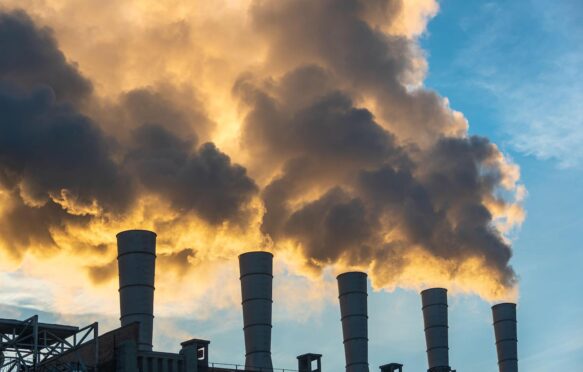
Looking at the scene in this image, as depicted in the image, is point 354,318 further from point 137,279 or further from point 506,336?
point 137,279

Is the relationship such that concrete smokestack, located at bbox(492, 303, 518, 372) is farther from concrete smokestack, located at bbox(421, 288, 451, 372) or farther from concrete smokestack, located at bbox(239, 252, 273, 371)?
concrete smokestack, located at bbox(239, 252, 273, 371)

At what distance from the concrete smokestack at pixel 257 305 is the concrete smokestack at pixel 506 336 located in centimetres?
1971

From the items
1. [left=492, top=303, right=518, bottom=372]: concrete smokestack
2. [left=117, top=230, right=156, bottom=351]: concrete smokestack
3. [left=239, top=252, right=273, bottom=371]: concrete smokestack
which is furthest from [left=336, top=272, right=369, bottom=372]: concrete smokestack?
[left=117, top=230, right=156, bottom=351]: concrete smokestack

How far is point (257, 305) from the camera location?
53188mm

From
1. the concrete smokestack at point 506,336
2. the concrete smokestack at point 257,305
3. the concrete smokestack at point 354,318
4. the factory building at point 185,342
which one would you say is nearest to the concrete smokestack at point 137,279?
the factory building at point 185,342

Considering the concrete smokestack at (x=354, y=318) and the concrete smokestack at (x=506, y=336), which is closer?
the concrete smokestack at (x=354, y=318)

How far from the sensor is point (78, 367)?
3841 centimetres

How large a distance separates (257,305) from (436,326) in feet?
54.5

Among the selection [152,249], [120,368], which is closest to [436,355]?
[152,249]

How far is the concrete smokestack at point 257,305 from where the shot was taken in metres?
52.2

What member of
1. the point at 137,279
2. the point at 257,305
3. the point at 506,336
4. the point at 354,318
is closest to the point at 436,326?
the point at 506,336

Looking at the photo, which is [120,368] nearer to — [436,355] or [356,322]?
[356,322]

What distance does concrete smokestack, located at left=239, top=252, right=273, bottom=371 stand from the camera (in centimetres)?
5219

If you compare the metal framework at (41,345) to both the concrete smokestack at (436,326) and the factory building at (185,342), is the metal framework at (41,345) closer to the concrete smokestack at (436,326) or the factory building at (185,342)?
the factory building at (185,342)
